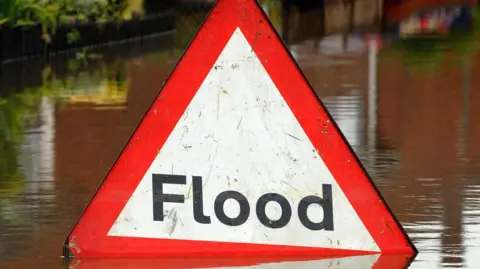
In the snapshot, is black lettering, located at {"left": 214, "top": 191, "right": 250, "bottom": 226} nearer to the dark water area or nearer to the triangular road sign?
the triangular road sign

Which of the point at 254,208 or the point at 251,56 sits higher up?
the point at 251,56

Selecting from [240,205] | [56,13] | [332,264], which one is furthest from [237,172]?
[56,13]

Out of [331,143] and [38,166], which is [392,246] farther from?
[38,166]

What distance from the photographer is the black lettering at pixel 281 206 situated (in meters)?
7.94

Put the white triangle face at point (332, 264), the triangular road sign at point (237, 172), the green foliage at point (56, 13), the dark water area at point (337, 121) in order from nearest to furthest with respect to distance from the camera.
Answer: the triangular road sign at point (237, 172) → the white triangle face at point (332, 264) → the dark water area at point (337, 121) → the green foliage at point (56, 13)

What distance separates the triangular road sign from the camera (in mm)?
7785

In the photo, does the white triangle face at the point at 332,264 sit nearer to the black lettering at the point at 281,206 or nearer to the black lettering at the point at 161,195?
the black lettering at the point at 281,206

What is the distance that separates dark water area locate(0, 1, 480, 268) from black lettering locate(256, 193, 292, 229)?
0.25 metres

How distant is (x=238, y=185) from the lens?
798 centimetres

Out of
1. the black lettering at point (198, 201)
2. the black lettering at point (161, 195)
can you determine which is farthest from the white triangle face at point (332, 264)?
the black lettering at point (161, 195)

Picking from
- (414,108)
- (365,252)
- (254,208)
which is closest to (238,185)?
(254,208)

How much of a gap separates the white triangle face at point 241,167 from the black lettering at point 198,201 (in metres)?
0.02

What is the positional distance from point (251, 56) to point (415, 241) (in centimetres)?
160

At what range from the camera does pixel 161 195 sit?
799 centimetres
